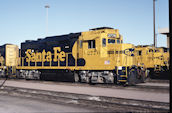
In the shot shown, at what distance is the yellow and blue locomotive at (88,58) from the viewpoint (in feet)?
43.3

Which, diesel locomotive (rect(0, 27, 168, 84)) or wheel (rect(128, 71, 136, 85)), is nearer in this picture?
wheel (rect(128, 71, 136, 85))

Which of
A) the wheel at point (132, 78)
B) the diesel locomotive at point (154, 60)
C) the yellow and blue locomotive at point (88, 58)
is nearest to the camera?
the wheel at point (132, 78)

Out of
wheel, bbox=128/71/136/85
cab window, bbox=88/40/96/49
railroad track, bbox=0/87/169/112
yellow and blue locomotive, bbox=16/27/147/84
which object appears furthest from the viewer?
cab window, bbox=88/40/96/49

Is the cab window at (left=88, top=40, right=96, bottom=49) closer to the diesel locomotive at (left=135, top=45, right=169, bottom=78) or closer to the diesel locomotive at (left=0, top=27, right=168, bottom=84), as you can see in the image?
the diesel locomotive at (left=0, top=27, right=168, bottom=84)

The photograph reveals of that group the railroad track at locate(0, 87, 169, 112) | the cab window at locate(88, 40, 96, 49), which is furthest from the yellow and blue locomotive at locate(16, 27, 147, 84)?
the railroad track at locate(0, 87, 169, 112)

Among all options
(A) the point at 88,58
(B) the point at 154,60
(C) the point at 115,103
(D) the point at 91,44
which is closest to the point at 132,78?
(A) the point at 88,58

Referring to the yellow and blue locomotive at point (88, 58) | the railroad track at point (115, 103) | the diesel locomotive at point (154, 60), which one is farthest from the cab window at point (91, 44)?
the diesel locomotive at point (154, 60)

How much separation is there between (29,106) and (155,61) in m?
15.3

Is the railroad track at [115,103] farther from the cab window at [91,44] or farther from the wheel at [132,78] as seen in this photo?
the cab window at [91,44]

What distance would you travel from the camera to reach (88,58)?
1441 cm

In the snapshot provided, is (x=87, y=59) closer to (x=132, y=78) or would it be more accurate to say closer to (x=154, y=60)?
(x=132, y=78)

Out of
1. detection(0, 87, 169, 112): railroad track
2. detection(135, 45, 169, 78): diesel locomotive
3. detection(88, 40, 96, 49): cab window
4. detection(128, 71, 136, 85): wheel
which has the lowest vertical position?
detection(0, 87, 169, 112): railroad track

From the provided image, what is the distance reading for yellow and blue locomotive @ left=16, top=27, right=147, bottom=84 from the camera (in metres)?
13.2

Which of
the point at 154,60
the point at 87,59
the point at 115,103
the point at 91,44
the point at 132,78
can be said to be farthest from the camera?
the point at 154,60
